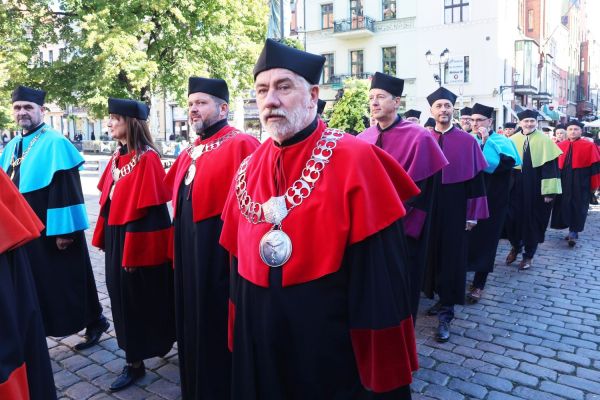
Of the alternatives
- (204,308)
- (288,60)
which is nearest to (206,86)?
(288,60)

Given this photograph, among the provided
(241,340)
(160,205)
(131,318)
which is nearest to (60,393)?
(131,318)

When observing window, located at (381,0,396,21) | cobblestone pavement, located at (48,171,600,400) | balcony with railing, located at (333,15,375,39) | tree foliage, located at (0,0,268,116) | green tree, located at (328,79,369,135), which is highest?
window, located at (381,0,396,21)

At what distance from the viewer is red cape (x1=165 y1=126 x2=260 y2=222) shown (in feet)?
11.3

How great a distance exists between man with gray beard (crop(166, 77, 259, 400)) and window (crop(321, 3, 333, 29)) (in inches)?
1410

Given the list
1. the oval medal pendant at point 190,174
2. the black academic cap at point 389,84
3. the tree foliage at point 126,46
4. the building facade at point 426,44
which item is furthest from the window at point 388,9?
the oval medal pendant at point 190,174

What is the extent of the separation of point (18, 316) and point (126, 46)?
53.3ft

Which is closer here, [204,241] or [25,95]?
[204,241]

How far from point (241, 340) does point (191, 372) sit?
43.2 inches

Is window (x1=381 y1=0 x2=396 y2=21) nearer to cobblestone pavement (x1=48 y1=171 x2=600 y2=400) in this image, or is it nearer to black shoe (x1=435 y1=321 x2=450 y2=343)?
cobblestone pavement (x1=48 y1=171 x2=600 y2=400)

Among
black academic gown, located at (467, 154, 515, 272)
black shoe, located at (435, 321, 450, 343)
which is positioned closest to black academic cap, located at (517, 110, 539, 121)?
black academic gown, located at (467, 154, 515, 272)

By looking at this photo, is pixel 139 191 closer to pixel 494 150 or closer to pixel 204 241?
pixel 204 241

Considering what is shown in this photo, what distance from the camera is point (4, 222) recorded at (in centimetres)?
227

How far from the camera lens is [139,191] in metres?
3.89

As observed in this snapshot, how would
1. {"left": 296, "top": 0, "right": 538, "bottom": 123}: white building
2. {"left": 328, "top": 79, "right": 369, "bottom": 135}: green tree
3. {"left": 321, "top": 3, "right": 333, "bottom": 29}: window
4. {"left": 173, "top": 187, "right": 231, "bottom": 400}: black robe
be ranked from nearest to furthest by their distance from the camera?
{"left": 173, "top": 187, "right": 231, "bottom": 400}: black robe → {"left": 328, "top": 79, "right": 369, "bottom": 135}: green tree → {"left": 296, "top": 0, "right": 538, "bottom": 123}: white building → {"left": 321, "top": 3, "right": 333, "bottom": 29}: window
